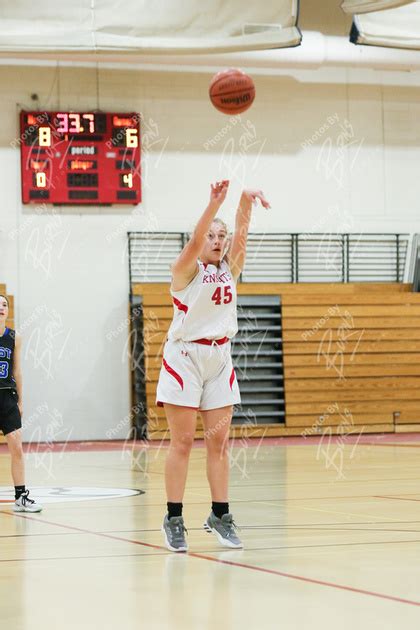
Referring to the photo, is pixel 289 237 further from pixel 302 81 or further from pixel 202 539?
→ pixel 202 539

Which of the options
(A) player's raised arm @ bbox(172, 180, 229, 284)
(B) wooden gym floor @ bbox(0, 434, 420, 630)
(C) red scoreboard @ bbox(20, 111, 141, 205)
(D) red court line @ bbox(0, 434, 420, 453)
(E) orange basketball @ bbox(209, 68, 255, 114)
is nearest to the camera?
(B) wooden gym floor @ bbox(0, 434, 420, 630)

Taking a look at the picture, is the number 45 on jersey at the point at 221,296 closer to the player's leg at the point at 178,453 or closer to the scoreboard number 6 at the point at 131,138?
the player's leg at the point at 178,453

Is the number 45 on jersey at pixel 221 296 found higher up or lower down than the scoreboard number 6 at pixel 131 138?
lower down

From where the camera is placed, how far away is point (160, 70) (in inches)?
691

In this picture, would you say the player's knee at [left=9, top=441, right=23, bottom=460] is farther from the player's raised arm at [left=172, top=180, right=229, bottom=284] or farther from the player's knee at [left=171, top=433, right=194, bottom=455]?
the player's raised arm at [left=172, top=180, right=229, bottom=284]

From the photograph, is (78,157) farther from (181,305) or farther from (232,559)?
(232,559)

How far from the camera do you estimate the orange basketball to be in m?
6.57

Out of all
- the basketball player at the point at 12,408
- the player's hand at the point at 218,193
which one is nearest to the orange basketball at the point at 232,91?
the player's hand at the point at 218,193

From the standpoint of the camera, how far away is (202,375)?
5578mm

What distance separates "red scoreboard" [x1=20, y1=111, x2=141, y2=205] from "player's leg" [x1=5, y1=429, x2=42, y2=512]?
31.7 feet

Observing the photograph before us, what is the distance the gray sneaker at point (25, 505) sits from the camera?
7.34 m

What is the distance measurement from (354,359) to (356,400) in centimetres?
69

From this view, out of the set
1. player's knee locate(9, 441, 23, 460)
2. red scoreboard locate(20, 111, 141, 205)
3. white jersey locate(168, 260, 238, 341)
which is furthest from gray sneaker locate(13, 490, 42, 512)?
red scoreboard locate(20, 111, 141, 205)

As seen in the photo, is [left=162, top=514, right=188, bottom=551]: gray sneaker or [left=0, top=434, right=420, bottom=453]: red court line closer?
[left=162, top=514, right=188, bottom=551]: gray sneaker
